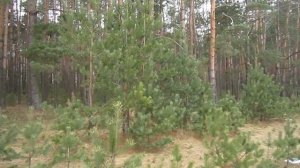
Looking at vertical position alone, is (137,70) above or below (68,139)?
above

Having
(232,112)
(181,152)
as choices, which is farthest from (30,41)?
(232,112)

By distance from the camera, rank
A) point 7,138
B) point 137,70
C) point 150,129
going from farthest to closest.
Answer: point 137,70 < point 150,129 < point 7,138

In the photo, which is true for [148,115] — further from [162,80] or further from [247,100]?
[247,100]

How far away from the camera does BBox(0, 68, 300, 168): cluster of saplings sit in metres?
6.73

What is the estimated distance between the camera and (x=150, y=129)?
10219 mm

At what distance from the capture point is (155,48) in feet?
35.4

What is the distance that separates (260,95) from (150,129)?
6.87 m

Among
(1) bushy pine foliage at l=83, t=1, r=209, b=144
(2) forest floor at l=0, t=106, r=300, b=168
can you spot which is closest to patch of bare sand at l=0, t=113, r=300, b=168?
(2) forest floor at l=0, t=106, r=300, b=168

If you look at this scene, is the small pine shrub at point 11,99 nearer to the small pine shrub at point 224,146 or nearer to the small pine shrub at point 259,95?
the small pine shrub at point 259,95

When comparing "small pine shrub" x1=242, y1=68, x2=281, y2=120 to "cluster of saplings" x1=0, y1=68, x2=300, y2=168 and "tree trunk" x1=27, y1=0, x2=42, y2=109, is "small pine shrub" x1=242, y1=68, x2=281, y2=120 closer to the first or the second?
"cluster of saplings" x1=0, y1=68, x2=300, y2=168

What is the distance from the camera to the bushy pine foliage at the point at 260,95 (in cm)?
1539

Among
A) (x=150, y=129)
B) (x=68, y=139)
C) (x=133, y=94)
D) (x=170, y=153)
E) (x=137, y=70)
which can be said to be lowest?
(x=170, y=153)

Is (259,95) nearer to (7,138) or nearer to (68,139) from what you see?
(68,139)

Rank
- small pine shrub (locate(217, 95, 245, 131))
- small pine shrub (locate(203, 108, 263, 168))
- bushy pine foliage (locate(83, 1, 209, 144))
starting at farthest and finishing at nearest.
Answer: small pine shrub (locate(217, 95, 245, 131)) → bushy pine foliage (locate(83, 1, 209, 144)) → small pine shrub (locate(203, 108, 263, 168))
